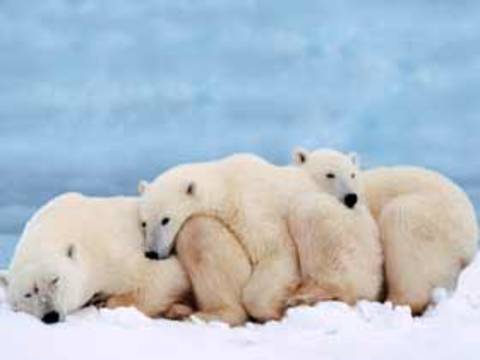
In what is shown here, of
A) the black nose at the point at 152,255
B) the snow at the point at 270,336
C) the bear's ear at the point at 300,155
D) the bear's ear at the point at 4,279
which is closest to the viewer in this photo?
the snow at the point at 270,336

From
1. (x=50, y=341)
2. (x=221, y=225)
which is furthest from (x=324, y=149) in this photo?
(x=50, y=341)

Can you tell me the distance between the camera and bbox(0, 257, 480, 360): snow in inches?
230

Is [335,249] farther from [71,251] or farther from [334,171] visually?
[71,251]

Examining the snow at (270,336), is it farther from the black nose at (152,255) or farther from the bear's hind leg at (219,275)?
the black nose at (152,255)

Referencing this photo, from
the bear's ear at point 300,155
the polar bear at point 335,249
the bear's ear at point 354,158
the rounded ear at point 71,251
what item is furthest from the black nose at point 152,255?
the bear's ear at point 354,158

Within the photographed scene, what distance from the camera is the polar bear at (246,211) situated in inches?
306

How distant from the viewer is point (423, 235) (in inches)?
309

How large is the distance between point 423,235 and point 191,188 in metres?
1.92

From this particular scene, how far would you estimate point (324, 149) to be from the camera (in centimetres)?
908

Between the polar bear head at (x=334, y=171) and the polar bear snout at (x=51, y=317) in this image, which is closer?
the polar bear snout at (x=51, y=317)

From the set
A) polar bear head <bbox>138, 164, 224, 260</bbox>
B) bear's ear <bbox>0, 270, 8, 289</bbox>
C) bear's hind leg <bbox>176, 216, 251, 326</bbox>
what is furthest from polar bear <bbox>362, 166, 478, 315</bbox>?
bear's ear <bbox>0, 270, 8, 289</bbox>

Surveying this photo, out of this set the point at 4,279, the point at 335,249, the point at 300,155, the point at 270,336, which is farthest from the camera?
the point at 300,155

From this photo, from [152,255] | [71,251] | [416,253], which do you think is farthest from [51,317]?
[416,253]

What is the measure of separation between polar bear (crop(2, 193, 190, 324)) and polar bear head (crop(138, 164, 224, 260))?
0.44ft
